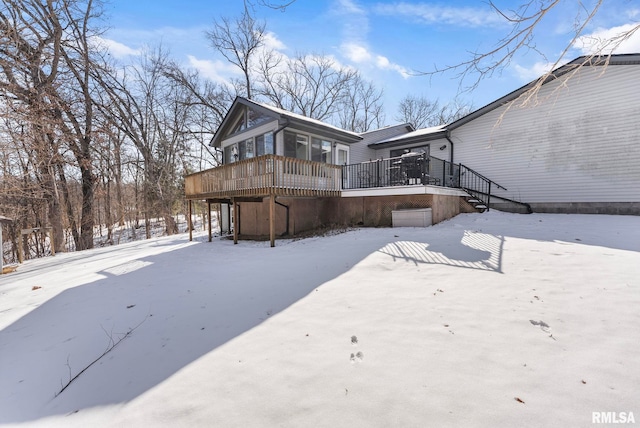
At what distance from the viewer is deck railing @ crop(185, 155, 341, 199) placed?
329 inches

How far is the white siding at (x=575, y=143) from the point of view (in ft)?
27.9

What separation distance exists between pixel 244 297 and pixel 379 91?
30329 mm

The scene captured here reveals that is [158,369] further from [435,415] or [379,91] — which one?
[379,91]

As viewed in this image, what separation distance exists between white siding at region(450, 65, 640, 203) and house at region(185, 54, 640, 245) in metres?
0.03

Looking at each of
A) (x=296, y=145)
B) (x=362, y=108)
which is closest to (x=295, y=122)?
(x=296, y=145)

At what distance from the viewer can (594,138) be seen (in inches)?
354

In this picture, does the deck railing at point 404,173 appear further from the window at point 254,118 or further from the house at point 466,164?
the window at point 254,118

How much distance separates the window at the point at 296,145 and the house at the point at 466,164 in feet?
0.14

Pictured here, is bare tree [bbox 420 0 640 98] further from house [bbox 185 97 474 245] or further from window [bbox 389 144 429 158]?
window [bbox 389 144 429 158]

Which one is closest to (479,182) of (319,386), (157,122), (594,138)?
(594,138)

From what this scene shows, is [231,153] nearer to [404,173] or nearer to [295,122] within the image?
[295,122]

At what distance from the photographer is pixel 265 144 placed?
37.2 feet

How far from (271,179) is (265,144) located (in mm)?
3777

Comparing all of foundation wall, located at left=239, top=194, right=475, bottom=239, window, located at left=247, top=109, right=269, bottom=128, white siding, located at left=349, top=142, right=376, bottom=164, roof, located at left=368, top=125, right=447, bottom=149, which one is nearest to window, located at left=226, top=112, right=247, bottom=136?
window, located at left=247, top=109, right=269, bottom=128
